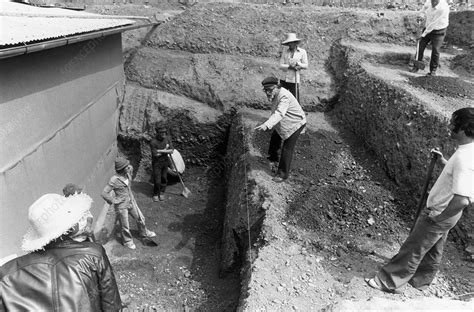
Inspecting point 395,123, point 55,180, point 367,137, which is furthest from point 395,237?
point 55,180

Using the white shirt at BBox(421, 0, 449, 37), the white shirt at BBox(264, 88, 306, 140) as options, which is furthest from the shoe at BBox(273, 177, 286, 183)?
the white shirt at BBox(421, 0, 449, 37)

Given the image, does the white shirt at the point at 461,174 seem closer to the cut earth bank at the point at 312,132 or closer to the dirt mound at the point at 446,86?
the cut earth bank at the point at 312,132

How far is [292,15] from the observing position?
1171cm

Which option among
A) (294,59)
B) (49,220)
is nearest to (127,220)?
(49,220)

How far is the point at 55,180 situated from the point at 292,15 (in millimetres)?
9825

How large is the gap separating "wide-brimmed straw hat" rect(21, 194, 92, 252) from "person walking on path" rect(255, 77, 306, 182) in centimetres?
315

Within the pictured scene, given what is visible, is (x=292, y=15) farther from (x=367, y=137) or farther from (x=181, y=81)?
(x=367, y=137)

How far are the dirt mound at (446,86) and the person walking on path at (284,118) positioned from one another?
331 cm

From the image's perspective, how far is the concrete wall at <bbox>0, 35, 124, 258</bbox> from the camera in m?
3.73

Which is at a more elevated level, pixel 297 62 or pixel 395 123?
pixel 297 62

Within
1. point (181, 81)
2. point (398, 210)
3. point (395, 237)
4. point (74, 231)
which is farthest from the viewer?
point (181, 81)

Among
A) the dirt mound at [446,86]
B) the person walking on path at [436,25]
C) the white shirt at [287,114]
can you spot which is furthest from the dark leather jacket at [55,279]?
the person walking on path at [436,25]

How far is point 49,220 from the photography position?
2.08 meters

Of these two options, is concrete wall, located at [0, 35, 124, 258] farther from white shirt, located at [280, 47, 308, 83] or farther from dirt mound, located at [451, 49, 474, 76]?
dirt mound, located at [451, 49, 474, 76]
